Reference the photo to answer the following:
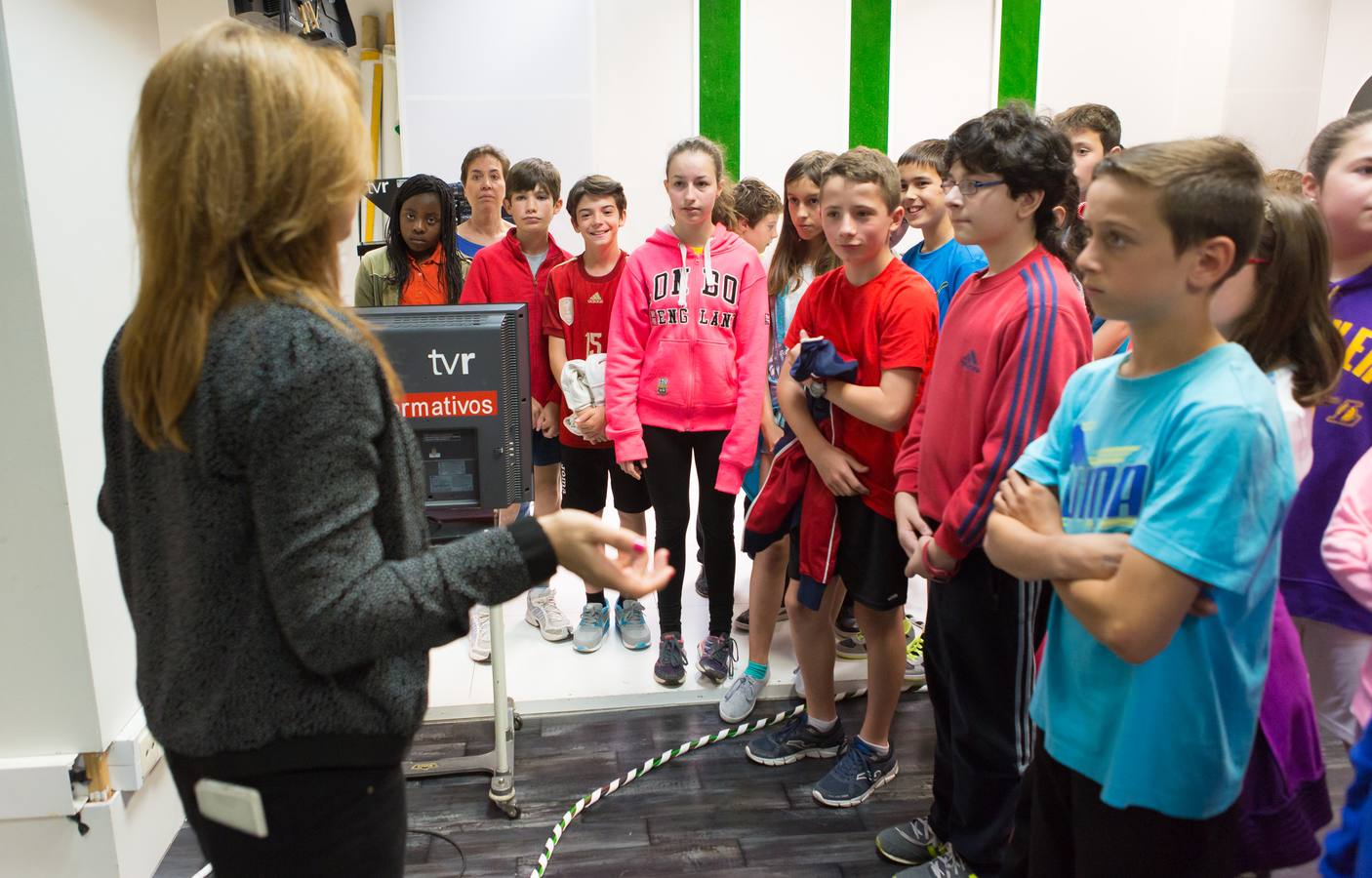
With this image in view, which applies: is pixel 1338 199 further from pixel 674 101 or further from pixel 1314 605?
pixel 674 101

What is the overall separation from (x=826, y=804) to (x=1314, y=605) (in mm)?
1211

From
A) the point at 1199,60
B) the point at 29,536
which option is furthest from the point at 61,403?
the point at 1199,60

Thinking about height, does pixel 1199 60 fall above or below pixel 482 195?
above

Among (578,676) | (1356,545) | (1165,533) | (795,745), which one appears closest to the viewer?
(1165,533)

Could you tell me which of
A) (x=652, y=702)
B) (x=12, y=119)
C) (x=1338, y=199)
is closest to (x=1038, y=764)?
(x=1338, y=199)

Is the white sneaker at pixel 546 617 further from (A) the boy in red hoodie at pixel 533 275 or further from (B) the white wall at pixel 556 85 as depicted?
(B) the white wall at pixel 556 85

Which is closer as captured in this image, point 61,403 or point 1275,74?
point 61,403

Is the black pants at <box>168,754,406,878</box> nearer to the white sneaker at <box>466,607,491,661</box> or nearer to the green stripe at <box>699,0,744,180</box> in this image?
the white sneaker at <box>466,607,491,661</box>

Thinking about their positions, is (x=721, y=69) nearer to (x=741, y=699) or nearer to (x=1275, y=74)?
(x=1275, y=74)

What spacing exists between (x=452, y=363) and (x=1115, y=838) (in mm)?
1533

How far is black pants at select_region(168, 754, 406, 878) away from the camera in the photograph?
36.4 inches

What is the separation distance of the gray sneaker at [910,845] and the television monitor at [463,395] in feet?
3.87

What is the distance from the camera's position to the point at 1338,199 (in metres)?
1.72

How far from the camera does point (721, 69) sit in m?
5.48
